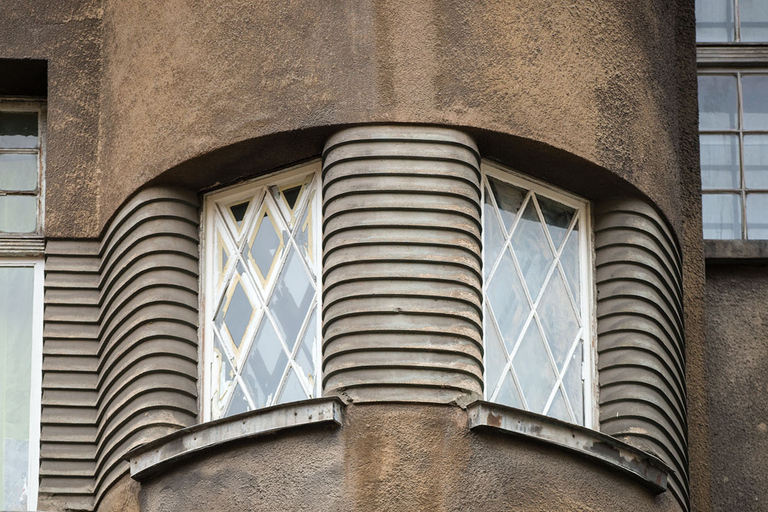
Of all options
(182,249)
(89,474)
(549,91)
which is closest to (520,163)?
(549,91)

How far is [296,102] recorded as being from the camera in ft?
37.8

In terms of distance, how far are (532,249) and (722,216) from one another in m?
2.25

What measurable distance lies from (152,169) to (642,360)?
3.38 meters

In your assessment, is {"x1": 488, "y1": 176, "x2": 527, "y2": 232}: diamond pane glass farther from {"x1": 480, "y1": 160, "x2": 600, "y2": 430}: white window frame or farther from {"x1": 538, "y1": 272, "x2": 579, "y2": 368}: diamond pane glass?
{"x1": 538, "y1": 272, "x2": 579, "y2": 368}: diamond pane glass

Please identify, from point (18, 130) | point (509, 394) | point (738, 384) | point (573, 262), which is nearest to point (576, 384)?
point (509, 394)

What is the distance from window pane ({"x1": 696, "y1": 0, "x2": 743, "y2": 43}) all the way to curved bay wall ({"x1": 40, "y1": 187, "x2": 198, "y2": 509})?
14.4 feet

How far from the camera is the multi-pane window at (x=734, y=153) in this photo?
44.4ft

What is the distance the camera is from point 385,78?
11445 millimetres

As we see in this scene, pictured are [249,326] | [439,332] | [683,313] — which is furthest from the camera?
[683,313]

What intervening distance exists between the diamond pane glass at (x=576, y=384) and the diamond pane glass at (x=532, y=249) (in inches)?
19.0

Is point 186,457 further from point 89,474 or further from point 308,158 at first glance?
point 308,158

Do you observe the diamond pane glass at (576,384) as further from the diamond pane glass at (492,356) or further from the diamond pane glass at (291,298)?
the diamond pane glass at (291,298)

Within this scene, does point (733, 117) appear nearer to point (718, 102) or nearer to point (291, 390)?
point (718, 102)

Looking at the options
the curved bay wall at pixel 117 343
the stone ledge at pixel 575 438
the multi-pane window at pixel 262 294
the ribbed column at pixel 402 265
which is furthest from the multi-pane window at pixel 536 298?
the curved bay wall at pixel 117 343
